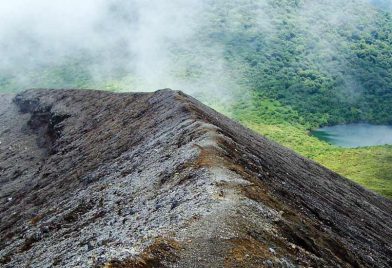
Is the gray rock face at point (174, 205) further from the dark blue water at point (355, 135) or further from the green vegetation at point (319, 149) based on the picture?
the dark blue water at point (355, 135)

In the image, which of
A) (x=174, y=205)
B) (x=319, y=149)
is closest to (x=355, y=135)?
(x=319, y=149)

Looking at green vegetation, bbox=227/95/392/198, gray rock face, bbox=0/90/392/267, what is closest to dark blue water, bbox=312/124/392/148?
green vegetation, bbox=227/95/392/198

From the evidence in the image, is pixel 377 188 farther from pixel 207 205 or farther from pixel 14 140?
pixel 207 205

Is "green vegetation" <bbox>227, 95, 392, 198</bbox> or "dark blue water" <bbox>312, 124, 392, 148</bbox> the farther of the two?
"dark blue water" <bbox>312, 124, 392, 148</bbox>

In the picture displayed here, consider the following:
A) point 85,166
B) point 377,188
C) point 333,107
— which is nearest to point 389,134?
point 333,107

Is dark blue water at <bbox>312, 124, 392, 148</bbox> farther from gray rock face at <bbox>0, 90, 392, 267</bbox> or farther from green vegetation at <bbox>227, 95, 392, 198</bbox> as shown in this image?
gray rock face at <bbox>0, 90, 392, 267</bbox>

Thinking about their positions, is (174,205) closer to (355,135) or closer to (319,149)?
(319,149)

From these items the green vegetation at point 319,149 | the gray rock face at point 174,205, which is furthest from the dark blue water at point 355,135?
the gray rock face at point 174,205
